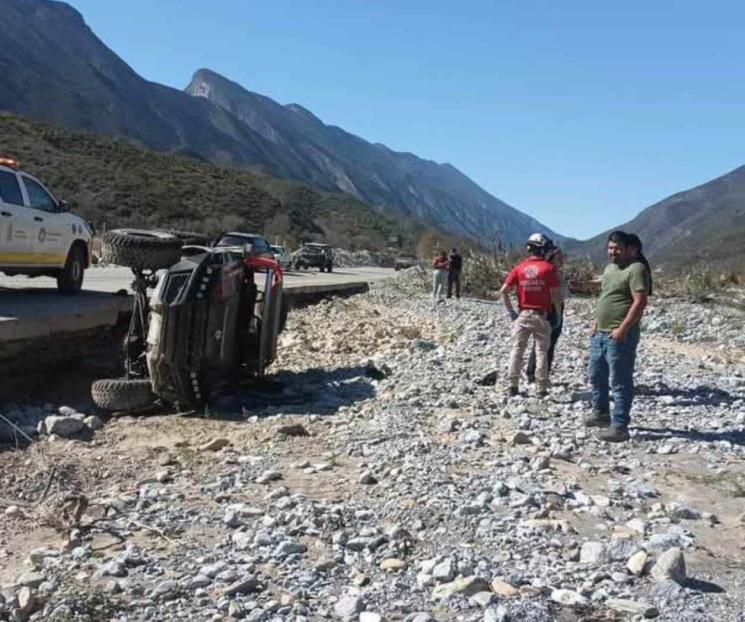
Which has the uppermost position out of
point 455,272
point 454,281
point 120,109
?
point 120,109

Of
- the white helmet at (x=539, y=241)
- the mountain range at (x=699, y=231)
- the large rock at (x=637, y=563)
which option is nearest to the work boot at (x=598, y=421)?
the white helmet at (x=539, y=241)

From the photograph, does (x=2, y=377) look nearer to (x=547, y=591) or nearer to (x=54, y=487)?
(x=54, y=487)

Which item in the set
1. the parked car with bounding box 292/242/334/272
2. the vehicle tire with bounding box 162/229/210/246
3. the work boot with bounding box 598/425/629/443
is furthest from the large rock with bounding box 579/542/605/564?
the parked car with bounding box 292/242/334/272

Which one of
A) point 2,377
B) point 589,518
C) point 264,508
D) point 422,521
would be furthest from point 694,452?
point 2,377

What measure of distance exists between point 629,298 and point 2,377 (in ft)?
22.1

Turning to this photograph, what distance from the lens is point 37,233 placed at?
1269 centimetres

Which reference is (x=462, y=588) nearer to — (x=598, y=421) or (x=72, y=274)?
(x=598, y=421)

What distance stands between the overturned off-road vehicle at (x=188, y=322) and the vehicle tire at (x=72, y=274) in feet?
16.4

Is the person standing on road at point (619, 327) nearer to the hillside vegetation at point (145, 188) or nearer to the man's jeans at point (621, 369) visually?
the man's jeans at point (621, 369)

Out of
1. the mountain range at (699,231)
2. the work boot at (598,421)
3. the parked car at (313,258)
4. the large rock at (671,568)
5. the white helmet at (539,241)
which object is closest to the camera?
the large rock at (671,568)

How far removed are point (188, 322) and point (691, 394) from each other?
5736 mm

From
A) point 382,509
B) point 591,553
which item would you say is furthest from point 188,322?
point 591,553

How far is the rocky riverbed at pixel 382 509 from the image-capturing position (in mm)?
4285

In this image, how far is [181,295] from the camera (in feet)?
27.1
